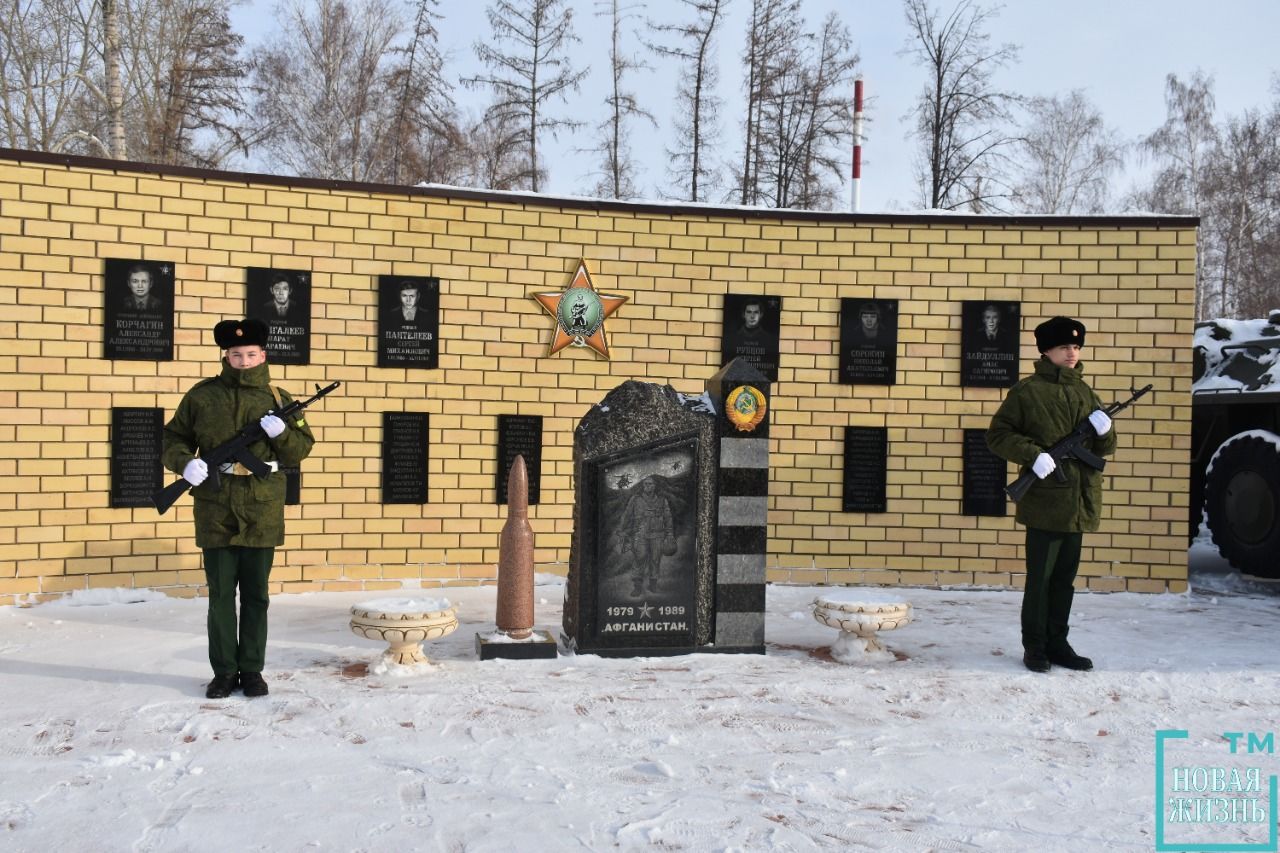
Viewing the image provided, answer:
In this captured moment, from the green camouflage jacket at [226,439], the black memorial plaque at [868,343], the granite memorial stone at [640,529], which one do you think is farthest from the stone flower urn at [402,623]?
the black memorial plaque at [868,343]

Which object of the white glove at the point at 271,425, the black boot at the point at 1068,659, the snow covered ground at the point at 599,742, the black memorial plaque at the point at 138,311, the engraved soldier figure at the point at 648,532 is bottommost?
the snow covered ground at the point at 599,742

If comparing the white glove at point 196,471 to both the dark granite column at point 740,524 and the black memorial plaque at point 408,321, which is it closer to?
the dark granite column at point 740,524

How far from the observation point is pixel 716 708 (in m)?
4.89

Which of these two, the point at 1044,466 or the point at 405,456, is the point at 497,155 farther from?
the point at 1044,466

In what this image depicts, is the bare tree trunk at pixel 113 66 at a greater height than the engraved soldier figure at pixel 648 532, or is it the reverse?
the bare tree trunk at pixel 113 66

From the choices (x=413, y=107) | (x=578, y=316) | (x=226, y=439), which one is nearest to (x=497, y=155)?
(x=413, y=107)

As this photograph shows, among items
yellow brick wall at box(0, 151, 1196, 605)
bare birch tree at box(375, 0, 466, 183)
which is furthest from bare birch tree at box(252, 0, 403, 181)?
yellow brick wall at box(0, 151, 1196, 605)

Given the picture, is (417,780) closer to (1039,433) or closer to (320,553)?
(1039,433)

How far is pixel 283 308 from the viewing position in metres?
7.84

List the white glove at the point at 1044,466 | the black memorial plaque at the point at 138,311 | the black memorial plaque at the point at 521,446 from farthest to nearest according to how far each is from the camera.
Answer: the black memorial plaque at the point at 521,446 < the black memorial plaque at the point at 138,311 < the white glove at the point at 1044,466

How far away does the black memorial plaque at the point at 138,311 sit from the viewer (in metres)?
7.38

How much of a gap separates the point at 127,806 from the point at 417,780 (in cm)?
99

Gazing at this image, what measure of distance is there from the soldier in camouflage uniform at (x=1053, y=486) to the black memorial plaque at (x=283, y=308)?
5.10 metres

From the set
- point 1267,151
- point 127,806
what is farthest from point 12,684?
point 1267,151
